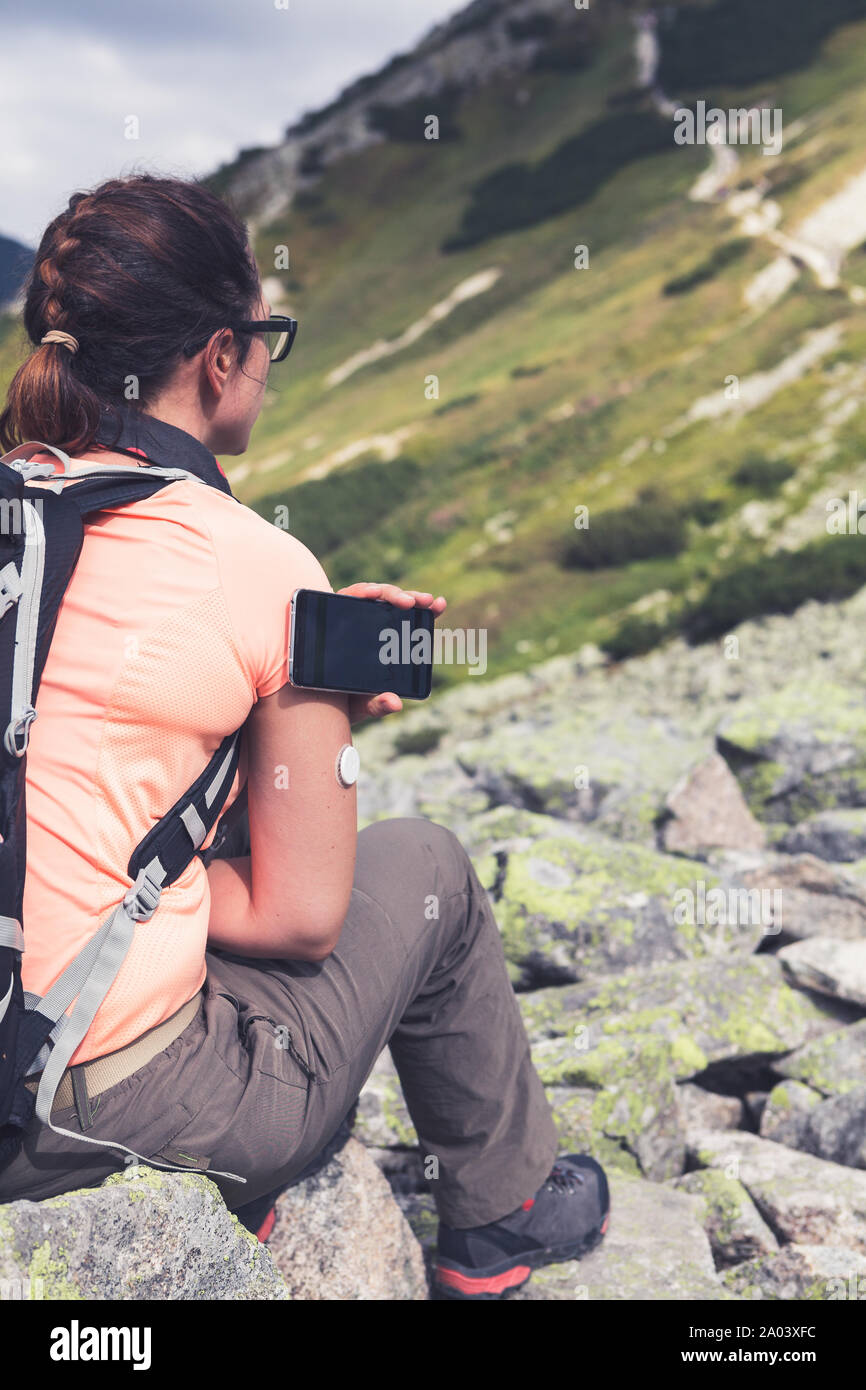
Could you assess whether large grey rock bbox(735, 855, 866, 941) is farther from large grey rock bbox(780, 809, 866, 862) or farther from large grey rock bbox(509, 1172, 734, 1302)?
large grey rock bbox(509, 1172, 734, 1302)

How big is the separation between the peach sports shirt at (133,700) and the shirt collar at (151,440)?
0.66 feet

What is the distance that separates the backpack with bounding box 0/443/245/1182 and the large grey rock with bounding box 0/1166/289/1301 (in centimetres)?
10

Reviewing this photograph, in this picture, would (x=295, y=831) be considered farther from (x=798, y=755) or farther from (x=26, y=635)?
(x=798, y=755)

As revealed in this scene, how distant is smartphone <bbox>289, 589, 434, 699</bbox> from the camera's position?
2434 millimetres

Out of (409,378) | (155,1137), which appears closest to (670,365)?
(409,378)

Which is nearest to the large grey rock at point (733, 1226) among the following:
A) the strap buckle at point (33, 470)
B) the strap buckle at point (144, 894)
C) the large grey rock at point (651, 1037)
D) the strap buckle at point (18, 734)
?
the large grey rock at point (651, 1037)

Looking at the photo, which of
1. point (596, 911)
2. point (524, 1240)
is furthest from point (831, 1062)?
point (524, 1240)

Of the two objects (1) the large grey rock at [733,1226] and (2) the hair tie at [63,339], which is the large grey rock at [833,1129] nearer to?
(1) the large grey rock at [733,1226]

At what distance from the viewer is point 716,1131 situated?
4.58 meters

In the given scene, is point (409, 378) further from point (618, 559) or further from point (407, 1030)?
point (407, 1030)

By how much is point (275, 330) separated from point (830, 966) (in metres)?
3.90

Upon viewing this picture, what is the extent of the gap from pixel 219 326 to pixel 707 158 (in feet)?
184

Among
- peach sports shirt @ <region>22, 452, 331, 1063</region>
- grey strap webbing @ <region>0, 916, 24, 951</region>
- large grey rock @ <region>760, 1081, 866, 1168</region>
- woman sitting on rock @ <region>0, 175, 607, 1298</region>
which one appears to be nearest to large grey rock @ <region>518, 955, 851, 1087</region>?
large grey rock @ <region>760, 1081, 866, 1168</region>

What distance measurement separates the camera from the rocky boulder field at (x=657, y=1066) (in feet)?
8.38
